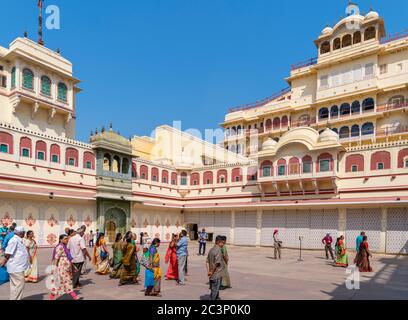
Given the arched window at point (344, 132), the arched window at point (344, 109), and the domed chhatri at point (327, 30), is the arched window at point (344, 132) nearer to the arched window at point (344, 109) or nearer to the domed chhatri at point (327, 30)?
the arched window at point (344, 109)

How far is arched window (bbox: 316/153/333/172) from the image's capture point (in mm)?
26547

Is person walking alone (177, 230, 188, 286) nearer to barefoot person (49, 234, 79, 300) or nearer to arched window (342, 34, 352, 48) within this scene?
barefoot person (49, 234, 79, 300)

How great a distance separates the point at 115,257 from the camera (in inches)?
456

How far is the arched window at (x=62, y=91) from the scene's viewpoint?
94.7 feet

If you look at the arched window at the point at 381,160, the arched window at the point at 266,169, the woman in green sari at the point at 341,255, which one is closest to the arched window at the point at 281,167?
the arched window at the point at 266,169

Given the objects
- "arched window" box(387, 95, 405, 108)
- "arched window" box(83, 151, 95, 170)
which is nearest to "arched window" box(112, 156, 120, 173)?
"arched window" box(83, 151, 95, 170)

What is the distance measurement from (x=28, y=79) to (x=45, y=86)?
150 cm

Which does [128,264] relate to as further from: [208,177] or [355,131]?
[355,131]

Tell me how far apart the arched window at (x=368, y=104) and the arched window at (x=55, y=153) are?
30.5m

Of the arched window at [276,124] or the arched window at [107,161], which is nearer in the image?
the arched window at [107,161]

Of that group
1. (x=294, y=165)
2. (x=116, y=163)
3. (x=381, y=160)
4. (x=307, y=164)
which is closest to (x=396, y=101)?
(x=381, y=160)

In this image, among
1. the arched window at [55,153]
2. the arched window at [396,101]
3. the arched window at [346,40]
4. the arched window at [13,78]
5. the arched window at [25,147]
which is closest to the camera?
the arched window at [25,147]
